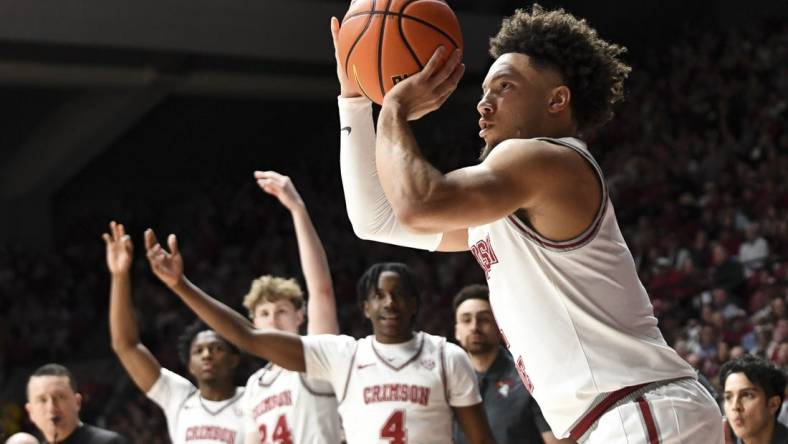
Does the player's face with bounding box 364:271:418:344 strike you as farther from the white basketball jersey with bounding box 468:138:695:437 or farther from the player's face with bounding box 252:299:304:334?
the white basketball jersey with bounding box 468:138:695:437

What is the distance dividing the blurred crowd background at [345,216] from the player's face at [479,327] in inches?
118

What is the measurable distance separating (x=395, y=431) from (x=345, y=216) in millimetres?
11485

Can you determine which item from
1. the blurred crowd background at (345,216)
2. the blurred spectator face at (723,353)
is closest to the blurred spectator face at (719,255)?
the blurred crowd background at (345,216)

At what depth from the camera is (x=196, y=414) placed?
5.59m

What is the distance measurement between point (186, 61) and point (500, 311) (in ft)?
40.4

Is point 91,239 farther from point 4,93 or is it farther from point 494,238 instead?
point 494,238

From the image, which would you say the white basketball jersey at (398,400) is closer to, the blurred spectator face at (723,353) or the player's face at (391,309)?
the player's face at (391,309)

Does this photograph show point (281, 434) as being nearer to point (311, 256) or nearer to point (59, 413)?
point (311, 256)

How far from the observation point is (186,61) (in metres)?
14.4

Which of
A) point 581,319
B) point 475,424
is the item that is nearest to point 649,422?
point 581,319

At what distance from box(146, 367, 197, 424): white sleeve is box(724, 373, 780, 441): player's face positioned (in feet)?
8.99

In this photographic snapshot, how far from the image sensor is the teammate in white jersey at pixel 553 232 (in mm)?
2361

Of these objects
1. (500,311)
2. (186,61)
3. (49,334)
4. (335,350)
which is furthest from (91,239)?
(500,311)

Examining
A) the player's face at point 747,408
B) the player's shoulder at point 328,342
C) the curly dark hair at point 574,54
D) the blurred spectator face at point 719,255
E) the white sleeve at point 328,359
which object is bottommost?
A: the player's face at point 747,408
